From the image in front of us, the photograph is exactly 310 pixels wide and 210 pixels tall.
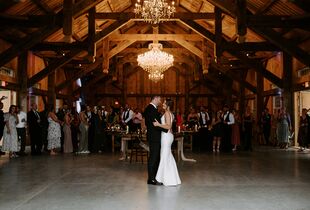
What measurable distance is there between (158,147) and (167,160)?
25cm

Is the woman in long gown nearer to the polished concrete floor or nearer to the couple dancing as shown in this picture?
the polished concrete floor

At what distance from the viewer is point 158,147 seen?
5.79 meters

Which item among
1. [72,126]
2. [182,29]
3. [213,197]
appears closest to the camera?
[213,197]

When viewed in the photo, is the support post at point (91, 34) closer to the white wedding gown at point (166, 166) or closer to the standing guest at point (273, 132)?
the white wedding gown at point (166, 166)

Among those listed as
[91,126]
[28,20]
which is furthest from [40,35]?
[91,126]

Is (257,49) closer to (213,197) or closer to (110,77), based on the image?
(213,197)

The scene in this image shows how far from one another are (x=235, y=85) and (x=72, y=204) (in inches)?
748

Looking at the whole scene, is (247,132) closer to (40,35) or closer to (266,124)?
(266,124)

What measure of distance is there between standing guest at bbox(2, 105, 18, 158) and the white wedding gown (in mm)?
5254

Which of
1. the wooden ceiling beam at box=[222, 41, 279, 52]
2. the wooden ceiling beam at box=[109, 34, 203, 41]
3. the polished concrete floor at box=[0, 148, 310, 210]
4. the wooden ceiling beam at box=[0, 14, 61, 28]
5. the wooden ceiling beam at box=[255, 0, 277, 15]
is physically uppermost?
the wooden ceiling beam at box=[109, 34, 203, 41]

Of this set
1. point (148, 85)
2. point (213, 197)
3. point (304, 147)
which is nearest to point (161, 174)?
point (213, 197)

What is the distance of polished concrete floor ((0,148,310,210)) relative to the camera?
4.38 m

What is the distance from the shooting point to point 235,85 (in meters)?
22.2

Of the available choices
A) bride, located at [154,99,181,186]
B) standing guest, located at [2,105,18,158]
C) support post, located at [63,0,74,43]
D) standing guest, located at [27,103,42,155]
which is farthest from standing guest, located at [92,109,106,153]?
bride, located at [154,99,181,186]
